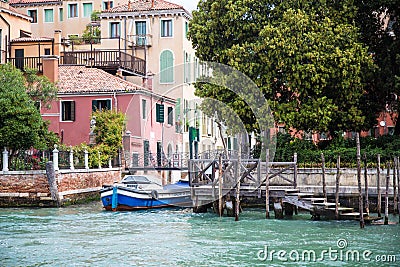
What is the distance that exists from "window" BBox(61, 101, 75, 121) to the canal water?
38.4 ft

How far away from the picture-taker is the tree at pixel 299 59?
25.2 metres

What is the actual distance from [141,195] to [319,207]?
7.27 m

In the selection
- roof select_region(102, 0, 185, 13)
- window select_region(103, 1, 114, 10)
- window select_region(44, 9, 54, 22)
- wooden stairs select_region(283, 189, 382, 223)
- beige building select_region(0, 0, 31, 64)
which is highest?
window select_region(103, 1, 114, 10)

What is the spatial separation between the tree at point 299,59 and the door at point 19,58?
11468 millimetres

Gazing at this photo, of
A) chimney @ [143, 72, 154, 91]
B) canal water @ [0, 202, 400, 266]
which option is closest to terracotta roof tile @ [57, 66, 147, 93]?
chimney @ [143, 72, 154, 91]

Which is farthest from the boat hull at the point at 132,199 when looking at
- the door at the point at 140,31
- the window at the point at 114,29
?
the window at the point at 114,29

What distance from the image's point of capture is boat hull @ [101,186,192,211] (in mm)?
24797

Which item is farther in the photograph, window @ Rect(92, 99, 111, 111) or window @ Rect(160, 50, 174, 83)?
window @ Rect(160, 50, 174, 83)

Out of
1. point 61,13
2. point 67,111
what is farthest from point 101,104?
point 61,13

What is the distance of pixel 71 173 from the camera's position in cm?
2697

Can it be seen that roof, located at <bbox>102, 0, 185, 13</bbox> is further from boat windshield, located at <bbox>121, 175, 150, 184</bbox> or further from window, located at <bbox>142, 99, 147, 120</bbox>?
boat windshield, located at <bbox>121, 175, 150, 184</bbox>

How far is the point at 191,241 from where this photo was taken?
16641mm

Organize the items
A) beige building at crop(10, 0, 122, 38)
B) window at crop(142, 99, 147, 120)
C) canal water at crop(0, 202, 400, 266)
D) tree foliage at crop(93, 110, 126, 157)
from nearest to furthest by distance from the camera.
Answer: canal water at crop(0, 202, 400, 266) < tree foliage at crop(93, 110, 126, 157) < window at crop(142, 99, 147, 120) < beige building at crop(10, 0, 122, 38)

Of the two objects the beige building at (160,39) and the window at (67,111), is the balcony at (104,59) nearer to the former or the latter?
the beige building at (160,39)
